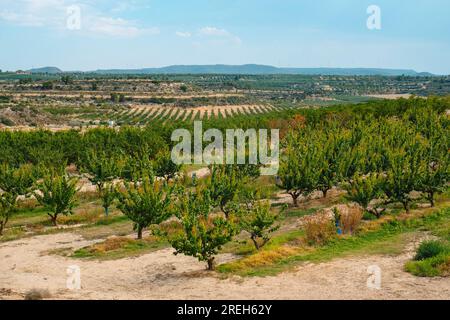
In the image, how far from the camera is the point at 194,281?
1858 cm

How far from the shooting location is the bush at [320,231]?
2269cm

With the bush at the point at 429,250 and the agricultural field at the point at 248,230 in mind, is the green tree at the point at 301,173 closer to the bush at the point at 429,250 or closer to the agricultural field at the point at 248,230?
the agricultural field at the point at 248,230

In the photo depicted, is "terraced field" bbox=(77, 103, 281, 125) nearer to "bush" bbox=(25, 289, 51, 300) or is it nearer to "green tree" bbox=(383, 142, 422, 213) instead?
"green tree" bbox=(383, 142, 422, 213)

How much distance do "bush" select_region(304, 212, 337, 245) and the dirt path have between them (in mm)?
2602

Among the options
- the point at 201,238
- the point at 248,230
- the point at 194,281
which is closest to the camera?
the point at 194,281

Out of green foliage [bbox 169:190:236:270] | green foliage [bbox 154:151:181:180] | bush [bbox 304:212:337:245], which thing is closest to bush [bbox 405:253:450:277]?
bush [bbox 304:212:337:245]

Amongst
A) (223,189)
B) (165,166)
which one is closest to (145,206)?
(223,189)

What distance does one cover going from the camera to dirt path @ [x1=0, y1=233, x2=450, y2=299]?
652 inches

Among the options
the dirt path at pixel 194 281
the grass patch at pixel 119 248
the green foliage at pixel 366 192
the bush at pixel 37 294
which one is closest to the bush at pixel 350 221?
the green foliage at pixel 366 192

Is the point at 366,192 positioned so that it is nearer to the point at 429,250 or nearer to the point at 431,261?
the point at 429,250
